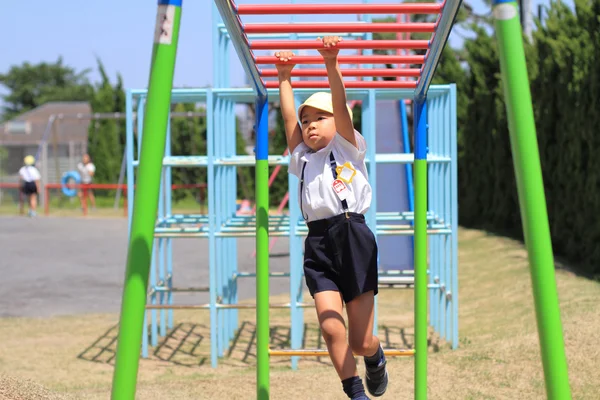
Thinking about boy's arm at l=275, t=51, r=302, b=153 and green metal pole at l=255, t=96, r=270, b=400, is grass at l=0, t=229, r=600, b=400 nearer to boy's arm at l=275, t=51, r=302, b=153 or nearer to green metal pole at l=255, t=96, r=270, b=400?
green metal pole at l=255, t=96, r=270, b=400

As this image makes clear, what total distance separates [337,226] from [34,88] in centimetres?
6865

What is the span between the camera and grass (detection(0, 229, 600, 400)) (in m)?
4.95

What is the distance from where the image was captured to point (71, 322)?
793cm

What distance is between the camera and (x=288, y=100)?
11.8 feet

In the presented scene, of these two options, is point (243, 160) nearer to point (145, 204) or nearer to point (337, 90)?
point (337, 90)

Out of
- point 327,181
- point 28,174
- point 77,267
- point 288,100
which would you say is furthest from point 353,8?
point 28,174

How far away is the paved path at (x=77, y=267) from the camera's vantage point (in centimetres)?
905

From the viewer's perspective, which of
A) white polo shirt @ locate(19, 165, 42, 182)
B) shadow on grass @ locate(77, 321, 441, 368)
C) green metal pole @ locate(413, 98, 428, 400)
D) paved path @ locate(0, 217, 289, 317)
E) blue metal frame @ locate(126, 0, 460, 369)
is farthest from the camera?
white polo shirt @ locate(19, 165, 42, 182)

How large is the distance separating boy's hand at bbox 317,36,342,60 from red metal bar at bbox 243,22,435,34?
0.23 feet

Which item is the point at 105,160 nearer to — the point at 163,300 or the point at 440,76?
the point at 440,76

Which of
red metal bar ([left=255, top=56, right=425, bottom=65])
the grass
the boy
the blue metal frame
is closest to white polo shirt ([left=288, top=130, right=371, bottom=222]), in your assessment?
the boy

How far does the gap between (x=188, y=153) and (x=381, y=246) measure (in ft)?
51.6

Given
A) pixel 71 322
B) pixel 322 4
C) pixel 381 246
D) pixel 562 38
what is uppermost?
pixel 562 38

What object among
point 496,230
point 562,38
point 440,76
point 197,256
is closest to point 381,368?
point 562,38
